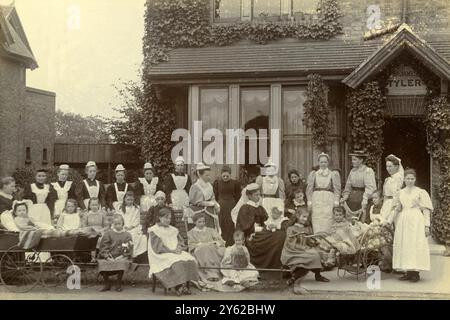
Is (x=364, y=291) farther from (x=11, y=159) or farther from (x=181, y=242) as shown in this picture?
(x=11, y=159)

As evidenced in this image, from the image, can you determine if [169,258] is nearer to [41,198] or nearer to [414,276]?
[41,198]

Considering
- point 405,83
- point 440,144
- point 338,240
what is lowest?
point 338,240

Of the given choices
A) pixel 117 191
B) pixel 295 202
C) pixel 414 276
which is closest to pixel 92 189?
pixel 117 191

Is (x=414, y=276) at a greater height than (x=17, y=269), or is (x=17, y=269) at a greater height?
(x=17, y=269)

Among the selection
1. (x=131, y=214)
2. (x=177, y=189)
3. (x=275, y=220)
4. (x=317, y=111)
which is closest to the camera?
(x=275, y=220)

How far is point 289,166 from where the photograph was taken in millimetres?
12867

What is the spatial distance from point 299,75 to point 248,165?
7.42 feet

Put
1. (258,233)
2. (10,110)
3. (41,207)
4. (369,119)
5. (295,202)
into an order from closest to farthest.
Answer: (258,233)
(295,202)
(41,207)
(369,119)
(10,110)

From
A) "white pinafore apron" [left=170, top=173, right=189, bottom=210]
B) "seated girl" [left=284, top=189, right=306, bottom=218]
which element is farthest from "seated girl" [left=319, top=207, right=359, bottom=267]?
"white pinafore apron" [left=170, top=173, right=189, bottom=210]

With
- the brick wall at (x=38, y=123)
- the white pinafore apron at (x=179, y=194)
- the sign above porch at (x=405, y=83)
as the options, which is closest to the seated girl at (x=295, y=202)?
the white pinafore apron at (x=179, y=194)

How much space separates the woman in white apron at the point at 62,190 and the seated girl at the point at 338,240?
174 inches

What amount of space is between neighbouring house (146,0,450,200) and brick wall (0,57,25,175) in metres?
8.52

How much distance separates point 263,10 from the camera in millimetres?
13688

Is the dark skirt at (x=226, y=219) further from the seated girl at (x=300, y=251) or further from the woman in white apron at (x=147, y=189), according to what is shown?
the seated girl at (x=300, y=251)
